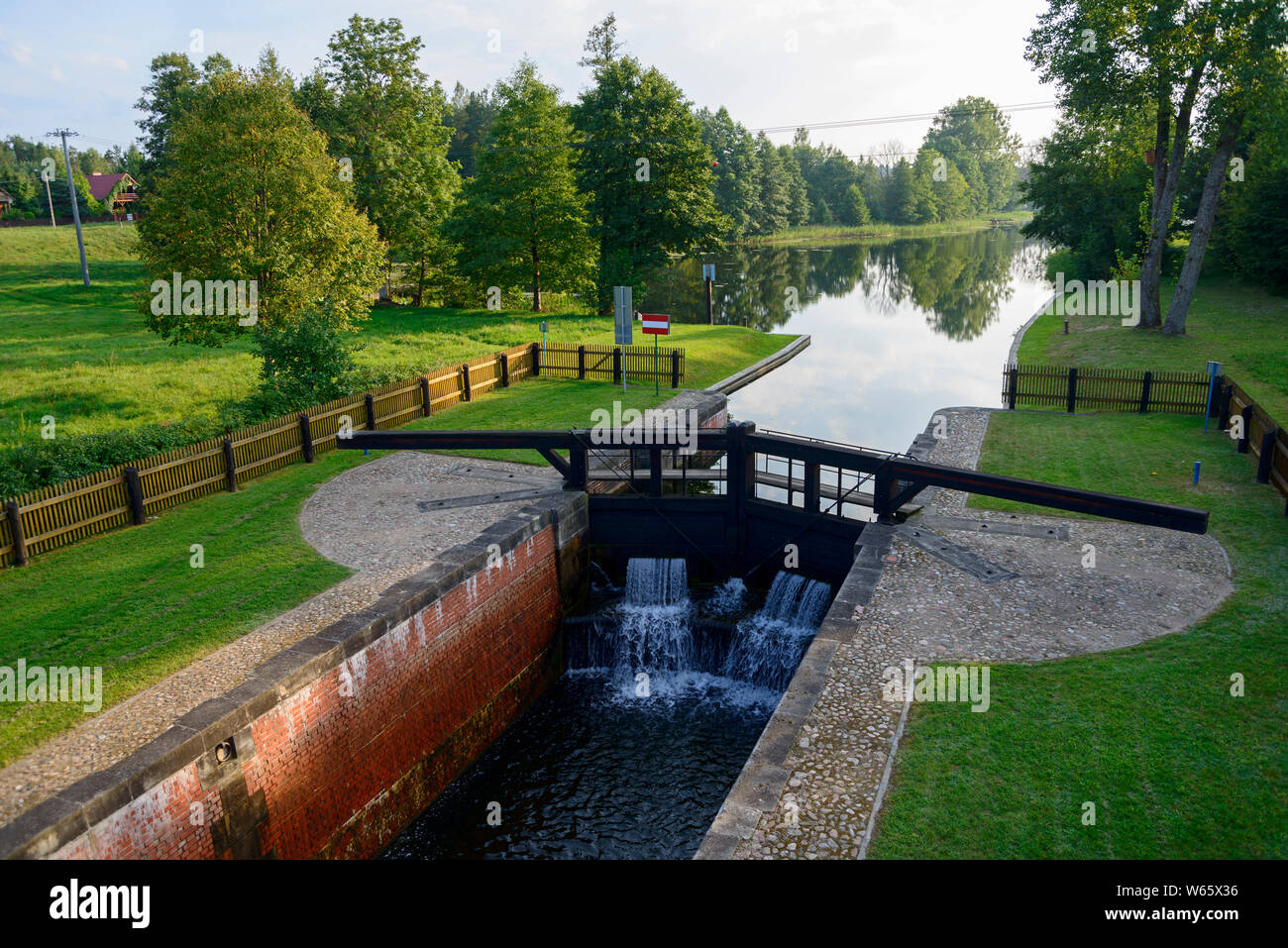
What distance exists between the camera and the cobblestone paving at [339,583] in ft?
31.9

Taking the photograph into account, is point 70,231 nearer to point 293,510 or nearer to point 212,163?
point 212,163

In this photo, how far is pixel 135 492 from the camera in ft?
55.9

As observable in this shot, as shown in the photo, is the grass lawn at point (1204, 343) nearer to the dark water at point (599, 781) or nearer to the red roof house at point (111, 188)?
the dark water at point (599, 781)

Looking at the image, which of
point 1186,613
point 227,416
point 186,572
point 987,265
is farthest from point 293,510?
point 987,265

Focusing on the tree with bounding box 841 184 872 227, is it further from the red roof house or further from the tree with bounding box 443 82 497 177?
the red roof house

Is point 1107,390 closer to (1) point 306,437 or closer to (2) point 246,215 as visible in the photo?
(1) point 306,437

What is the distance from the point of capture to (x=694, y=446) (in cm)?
1841

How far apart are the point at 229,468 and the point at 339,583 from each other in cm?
668

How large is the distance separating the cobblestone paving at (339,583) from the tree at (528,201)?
26247mm

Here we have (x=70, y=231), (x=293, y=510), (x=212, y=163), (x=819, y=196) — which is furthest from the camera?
(x=819, y=196)

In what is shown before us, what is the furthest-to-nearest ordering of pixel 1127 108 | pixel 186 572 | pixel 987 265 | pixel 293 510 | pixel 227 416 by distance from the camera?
pixel 987 265
pixel 1127 108
pixel 227 416
pixel 293 510
pixel 186 572

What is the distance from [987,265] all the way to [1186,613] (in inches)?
3192

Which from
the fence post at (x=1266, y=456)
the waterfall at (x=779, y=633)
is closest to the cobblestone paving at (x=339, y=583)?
the waterfall at (x=779, y=633)
